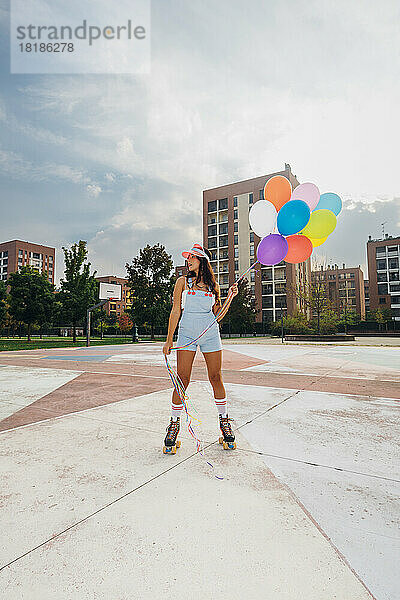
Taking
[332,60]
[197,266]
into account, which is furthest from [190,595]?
[332,60]

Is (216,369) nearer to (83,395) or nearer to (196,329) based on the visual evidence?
(196,329)

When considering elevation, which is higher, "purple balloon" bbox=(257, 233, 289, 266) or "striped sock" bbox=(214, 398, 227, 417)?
"purple balloon" bbox=(257, 233, 289, 266)

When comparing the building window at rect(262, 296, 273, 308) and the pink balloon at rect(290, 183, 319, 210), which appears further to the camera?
the building window at rect(262, 296, 273, 308)

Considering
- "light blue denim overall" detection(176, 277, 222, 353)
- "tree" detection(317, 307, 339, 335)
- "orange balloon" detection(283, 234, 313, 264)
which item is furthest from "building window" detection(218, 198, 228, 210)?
"light blue denim overall" detection(176, 277, 222, 353)

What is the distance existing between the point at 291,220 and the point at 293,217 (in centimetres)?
5

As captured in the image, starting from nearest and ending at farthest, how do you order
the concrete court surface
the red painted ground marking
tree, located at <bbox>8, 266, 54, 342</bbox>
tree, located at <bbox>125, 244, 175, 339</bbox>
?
the concrete court surface → the red painted ground marking → tree, located at <bbox>8, 266, 54, 342</bbox> → tree, located at <bbox>125, 244, 175, 339</bbox>

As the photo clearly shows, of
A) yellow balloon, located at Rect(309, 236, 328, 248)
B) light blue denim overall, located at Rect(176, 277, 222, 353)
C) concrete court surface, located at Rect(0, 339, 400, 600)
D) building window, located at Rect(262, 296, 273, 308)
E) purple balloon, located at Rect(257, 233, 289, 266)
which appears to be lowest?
concrete court surface, located at Rect(0, 339, 400, 600)

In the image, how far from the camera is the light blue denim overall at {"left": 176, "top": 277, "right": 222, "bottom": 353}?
3.11 metres

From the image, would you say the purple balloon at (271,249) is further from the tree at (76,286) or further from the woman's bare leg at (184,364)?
the tree at (76,286)

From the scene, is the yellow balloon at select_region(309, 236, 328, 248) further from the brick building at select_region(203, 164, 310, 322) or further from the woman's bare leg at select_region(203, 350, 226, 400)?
the brick building at select_region(203, 164, 310, 322)

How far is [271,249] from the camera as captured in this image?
4629 millimetres

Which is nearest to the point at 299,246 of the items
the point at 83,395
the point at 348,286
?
the point at 83,395

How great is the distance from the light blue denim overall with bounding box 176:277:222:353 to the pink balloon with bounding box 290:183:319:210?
293 cm

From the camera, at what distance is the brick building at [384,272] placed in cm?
7612
